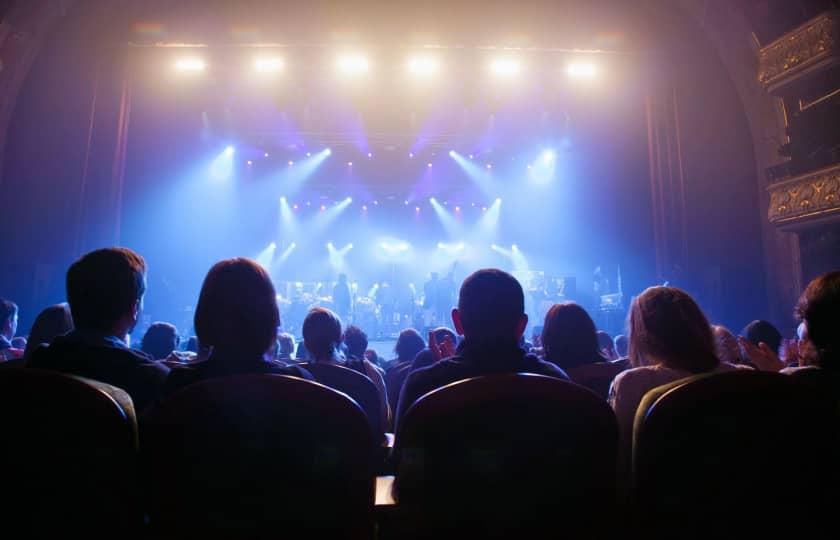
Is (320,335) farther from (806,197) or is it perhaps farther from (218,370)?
(806,197)

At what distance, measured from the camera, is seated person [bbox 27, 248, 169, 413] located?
1.46m

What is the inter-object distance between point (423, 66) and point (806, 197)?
6.08 metres

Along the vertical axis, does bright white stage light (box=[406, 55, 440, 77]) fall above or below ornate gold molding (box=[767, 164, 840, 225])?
above

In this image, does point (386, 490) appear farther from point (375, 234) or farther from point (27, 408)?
point (375, 234)

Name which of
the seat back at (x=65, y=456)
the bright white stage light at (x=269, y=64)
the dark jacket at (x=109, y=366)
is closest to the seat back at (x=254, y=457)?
the seat back at (x=65, y=456)

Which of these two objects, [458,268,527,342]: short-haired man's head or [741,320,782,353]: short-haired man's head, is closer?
[458,268,527,342]: short-haired man's head

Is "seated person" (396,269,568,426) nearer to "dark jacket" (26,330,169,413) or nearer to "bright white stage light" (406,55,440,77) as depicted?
"dark jacket" (26,330,169,413)

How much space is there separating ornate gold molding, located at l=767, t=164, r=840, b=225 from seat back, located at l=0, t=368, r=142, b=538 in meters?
6.82

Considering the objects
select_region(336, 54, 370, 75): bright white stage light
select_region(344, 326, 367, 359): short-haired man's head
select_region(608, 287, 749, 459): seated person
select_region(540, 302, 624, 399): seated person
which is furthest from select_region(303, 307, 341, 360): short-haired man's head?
select_region(336, 54, 370, 75): bright white stage light

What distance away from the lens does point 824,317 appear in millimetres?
1655

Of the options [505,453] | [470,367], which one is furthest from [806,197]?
[505,453]

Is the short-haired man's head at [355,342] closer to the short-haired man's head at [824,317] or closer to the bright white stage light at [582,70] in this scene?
the short-haired man's head at [824,317]

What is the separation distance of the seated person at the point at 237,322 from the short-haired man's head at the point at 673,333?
1.25 meters

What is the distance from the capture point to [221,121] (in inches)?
397
